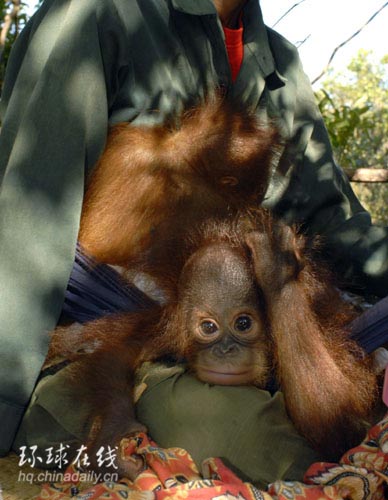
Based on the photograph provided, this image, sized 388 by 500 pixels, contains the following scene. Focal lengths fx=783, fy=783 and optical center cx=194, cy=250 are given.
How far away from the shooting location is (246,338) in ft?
5.82

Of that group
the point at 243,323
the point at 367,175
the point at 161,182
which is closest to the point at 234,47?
the point at 161,182

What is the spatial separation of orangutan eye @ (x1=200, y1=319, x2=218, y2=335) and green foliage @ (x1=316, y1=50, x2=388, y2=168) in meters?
2.70

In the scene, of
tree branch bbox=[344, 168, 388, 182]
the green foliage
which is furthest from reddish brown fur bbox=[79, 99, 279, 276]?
the green foliage

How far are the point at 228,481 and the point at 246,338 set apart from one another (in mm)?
339

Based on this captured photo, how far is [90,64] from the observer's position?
193 centimetres

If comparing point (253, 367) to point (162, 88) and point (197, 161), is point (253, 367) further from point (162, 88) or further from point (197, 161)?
point (162, 88)

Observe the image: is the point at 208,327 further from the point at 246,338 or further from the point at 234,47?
the point at 234,47

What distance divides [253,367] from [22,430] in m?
0.56

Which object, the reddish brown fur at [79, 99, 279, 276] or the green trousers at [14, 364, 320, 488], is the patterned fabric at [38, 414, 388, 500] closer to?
the green trousers at [14, 364, 320, 488]

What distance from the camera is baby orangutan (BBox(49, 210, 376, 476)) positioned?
167 cm

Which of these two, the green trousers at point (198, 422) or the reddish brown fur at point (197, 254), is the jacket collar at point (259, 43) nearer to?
the reddish brown fur at point (197, 254)

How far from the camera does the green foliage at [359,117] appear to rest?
4.50m

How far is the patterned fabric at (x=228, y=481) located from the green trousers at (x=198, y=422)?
53 millimetres

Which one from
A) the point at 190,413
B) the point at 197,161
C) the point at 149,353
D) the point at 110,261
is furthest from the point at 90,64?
the point at 190,413
